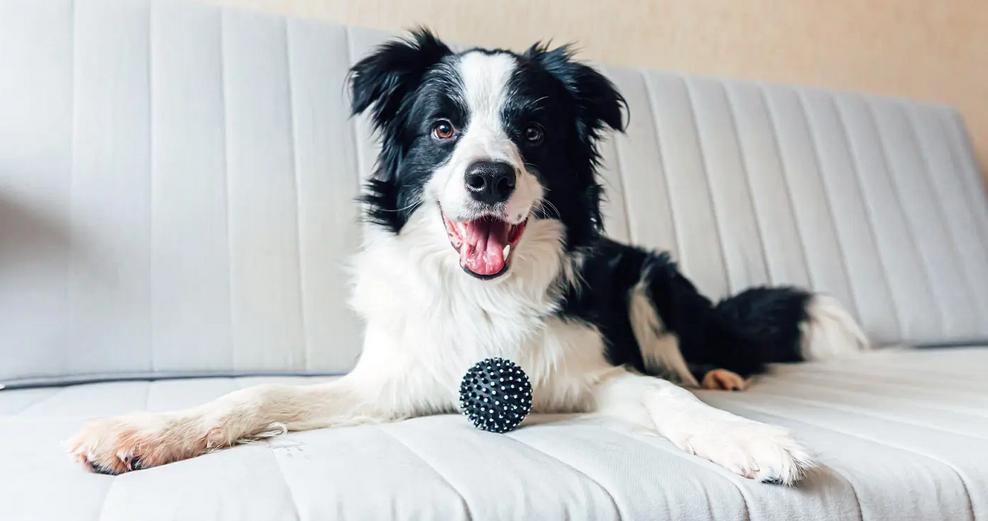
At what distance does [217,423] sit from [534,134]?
85 cm

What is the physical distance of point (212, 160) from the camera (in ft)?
6.25

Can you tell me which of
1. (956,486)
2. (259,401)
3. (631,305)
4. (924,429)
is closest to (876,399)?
(924,429)

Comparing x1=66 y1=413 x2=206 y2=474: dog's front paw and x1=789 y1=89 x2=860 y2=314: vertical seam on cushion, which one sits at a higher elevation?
x1=789 y1=89 x2=860 y2=314: vertical seam on cushion

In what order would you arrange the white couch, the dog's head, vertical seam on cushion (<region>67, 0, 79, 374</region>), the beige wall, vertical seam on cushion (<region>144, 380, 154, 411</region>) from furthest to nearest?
the beige wall
vertical seam on cushion (<region>67, 0, 79, 374</region>)
vertical seam on cushion (<region>144, 380, 154, 411</region>)
the dog's head
the white couch

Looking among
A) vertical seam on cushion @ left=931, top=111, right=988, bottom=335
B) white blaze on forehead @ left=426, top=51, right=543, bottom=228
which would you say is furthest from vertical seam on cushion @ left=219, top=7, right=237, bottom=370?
vertical seam on cushion @ left=931, top=111, right=988, bottom=335

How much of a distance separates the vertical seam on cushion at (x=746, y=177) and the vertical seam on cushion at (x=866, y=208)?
0.46m

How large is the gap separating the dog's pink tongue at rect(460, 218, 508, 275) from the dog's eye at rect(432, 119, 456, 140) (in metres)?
0.24

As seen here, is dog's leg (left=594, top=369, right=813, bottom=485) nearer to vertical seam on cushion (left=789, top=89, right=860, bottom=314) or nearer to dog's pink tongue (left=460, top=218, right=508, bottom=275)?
dog's pink tongue (left=460, top=218, right=508, bottom=275)

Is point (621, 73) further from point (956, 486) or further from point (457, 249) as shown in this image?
point (956, 486)

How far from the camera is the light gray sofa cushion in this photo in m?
1.71

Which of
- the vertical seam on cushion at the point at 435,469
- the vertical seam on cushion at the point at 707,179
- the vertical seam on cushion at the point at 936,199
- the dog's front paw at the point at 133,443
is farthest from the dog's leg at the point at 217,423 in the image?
the vertical seam on cushion at the point at 936,199

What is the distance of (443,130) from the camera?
4.74 feet

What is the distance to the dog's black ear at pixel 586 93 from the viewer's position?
5.08 ft

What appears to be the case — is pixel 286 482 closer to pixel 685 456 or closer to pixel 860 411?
pixel 685 456
